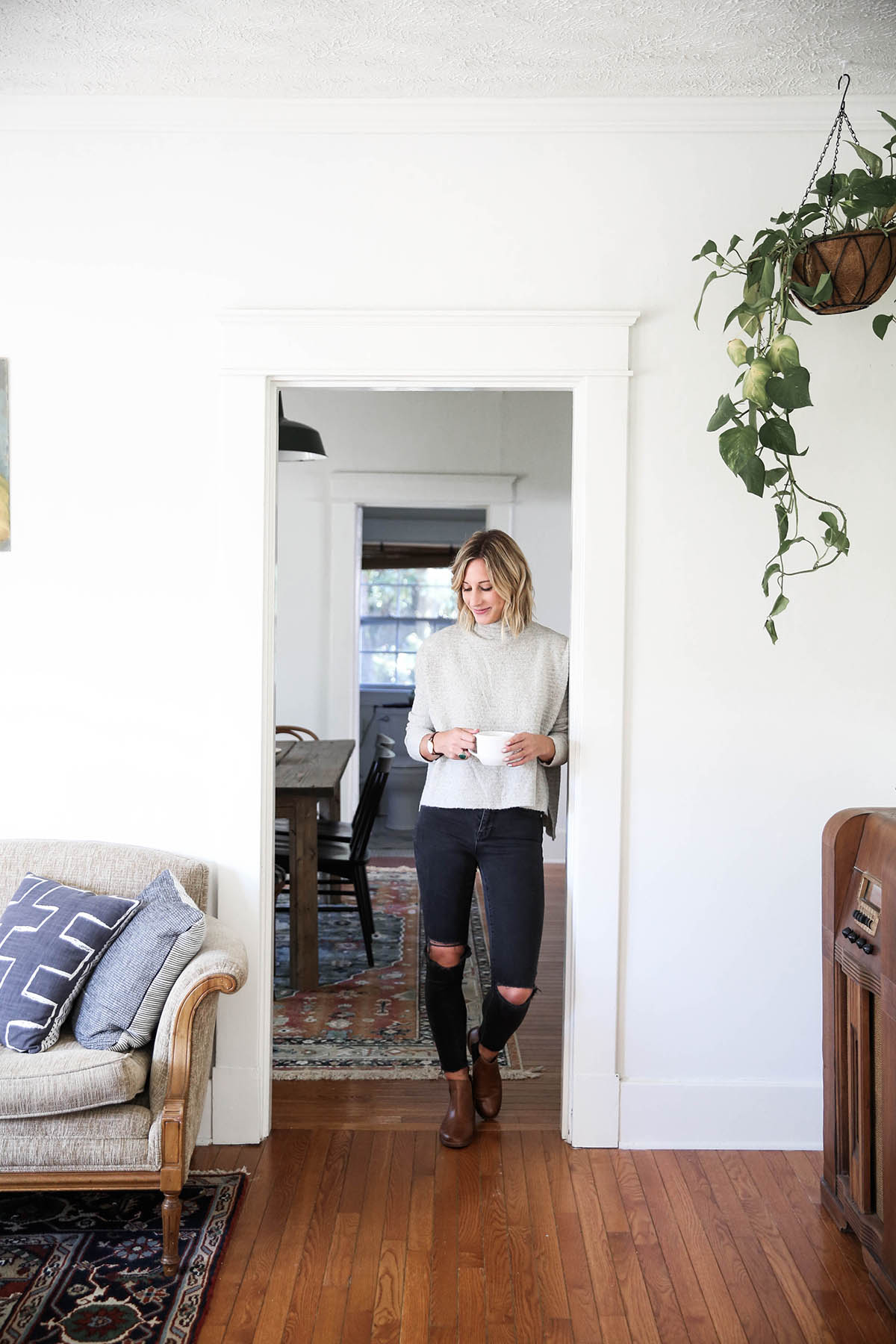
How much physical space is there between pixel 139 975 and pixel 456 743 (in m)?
0.95

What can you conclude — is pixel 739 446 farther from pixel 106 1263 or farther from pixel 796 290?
pixel 106 1263

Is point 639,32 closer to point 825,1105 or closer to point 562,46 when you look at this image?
point 562,46

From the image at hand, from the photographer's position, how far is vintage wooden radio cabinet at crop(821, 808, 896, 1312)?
2.20m

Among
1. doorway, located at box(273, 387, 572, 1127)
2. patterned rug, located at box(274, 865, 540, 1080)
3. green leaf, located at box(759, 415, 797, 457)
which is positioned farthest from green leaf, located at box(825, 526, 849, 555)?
doorway, located at box(273, 387, 572, 1127)

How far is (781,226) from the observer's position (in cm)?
285

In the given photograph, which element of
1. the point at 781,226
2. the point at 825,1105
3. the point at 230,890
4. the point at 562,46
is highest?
the point at 562,46

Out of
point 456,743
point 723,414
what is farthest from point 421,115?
point 456,743

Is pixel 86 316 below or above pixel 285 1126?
above

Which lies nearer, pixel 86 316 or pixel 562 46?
pixel 562 46

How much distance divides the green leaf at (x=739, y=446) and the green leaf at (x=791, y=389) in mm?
87

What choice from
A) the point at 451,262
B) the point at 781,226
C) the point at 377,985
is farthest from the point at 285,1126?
→ the point at 781,226

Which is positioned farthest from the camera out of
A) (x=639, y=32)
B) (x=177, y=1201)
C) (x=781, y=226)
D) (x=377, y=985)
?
(x=377, y=985)

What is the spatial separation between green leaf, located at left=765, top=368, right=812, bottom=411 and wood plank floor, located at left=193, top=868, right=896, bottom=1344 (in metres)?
1.89

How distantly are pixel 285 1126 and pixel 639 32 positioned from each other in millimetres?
2976
